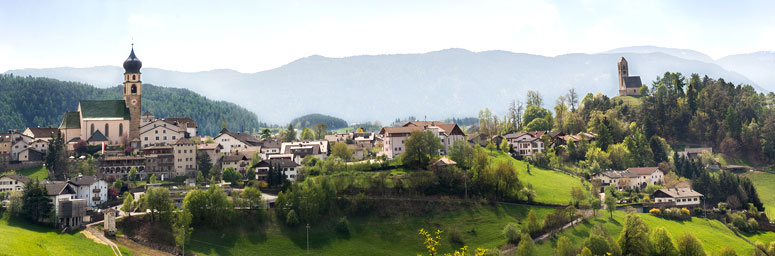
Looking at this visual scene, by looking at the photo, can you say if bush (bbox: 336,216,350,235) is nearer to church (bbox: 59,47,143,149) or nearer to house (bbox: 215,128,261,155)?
house (bbox: 215,128,261,155)

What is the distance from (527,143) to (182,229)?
64.4 metres

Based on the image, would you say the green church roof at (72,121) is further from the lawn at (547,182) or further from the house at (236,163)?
the lawn at (547,182)

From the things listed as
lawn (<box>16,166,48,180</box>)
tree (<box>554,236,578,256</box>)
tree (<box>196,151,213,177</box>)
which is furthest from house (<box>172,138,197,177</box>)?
tree (<box>554,236,578,256</box>)

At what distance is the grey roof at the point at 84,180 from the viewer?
78531 millimetres

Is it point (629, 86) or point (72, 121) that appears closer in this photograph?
point (72, 121)

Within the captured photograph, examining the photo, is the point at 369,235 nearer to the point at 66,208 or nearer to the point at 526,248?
the point at 526,248

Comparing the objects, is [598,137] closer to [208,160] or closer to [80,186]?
[208,160]

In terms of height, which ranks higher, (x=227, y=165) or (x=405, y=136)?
(x=405, y=136)

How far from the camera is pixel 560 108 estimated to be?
139 m

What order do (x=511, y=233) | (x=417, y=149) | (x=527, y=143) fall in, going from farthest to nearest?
(x=527, y=143) → (x=417, y=149) → (x=511, y=233)

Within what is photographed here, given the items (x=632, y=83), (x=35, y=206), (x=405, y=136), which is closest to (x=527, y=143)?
(x=405, y=136)

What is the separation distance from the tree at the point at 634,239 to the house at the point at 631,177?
24862 mm

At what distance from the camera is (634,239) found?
73.2 meters

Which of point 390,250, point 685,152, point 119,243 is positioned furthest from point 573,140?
point 119,243
